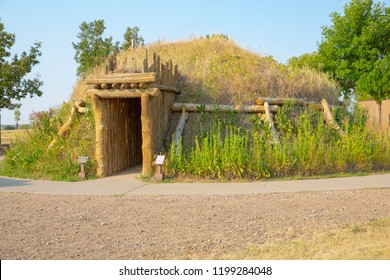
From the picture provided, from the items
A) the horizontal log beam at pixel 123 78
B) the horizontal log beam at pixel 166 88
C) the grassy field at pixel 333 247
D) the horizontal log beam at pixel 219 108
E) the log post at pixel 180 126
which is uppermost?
the horizontal log beam at pixel 123 78

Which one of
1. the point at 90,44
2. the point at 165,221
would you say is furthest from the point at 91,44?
the point at 165,221

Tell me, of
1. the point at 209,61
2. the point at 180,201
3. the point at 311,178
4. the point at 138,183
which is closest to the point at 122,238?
the point at 180,201

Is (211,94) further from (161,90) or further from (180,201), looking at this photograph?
(180,201)

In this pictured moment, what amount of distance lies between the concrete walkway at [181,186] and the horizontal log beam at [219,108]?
2676 millimetres

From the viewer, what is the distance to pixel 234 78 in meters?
13.2

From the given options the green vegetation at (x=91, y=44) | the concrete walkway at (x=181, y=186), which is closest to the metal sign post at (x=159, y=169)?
the concrete walkway at (x=181, y=186)

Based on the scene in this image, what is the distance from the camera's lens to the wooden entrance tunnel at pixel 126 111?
10297 mm

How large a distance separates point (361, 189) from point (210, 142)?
366cm

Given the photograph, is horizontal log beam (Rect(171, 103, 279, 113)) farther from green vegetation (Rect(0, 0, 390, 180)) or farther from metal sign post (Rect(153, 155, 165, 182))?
metal sign post (Rect(153, 155, 165, 182))

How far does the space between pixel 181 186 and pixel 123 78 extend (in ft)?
10.5

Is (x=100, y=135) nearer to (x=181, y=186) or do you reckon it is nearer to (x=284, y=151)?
(x=181, y=186)

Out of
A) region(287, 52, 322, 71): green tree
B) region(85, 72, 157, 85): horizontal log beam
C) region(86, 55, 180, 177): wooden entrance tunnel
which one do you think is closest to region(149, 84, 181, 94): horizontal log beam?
region(86, 55, 180, 177): wooden entrance tunnel

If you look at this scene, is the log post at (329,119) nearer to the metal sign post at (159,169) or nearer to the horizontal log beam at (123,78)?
the metal sign post at (159,169)

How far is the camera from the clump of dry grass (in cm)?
1265
